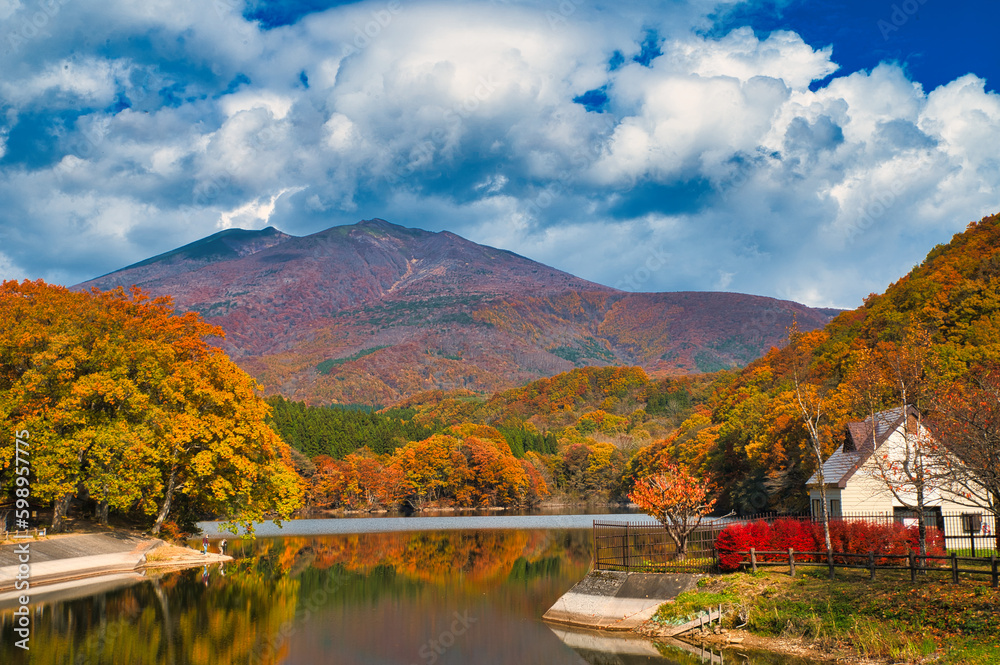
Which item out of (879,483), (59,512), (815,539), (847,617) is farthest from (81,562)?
(879,483)

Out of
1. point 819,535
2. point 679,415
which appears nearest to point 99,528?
point 819,535

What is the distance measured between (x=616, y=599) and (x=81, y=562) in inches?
1057

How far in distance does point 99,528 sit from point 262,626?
80.4 feet

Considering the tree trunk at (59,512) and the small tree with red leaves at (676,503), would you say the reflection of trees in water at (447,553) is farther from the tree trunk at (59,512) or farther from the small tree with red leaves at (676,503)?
the tree trunk at (59,512)

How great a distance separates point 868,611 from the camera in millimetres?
20359

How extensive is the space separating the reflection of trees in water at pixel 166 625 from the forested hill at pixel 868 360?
28409 mm

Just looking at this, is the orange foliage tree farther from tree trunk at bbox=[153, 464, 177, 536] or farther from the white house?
the white house

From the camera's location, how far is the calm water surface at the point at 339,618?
20.9 metres

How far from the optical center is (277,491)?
159 ft

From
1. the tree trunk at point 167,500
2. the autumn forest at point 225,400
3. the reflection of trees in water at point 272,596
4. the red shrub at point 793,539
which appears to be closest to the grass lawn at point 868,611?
the red shrub at point 793,539

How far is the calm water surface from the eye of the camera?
823 inches

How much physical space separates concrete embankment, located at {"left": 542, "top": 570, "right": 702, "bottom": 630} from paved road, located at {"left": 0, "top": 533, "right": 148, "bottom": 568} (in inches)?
952

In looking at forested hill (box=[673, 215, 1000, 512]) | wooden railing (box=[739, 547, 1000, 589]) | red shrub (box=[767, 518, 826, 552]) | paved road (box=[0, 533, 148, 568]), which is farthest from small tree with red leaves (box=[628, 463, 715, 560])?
paved road (box=[0, 533, 148, 568])

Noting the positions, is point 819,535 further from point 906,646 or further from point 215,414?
point 215,414
